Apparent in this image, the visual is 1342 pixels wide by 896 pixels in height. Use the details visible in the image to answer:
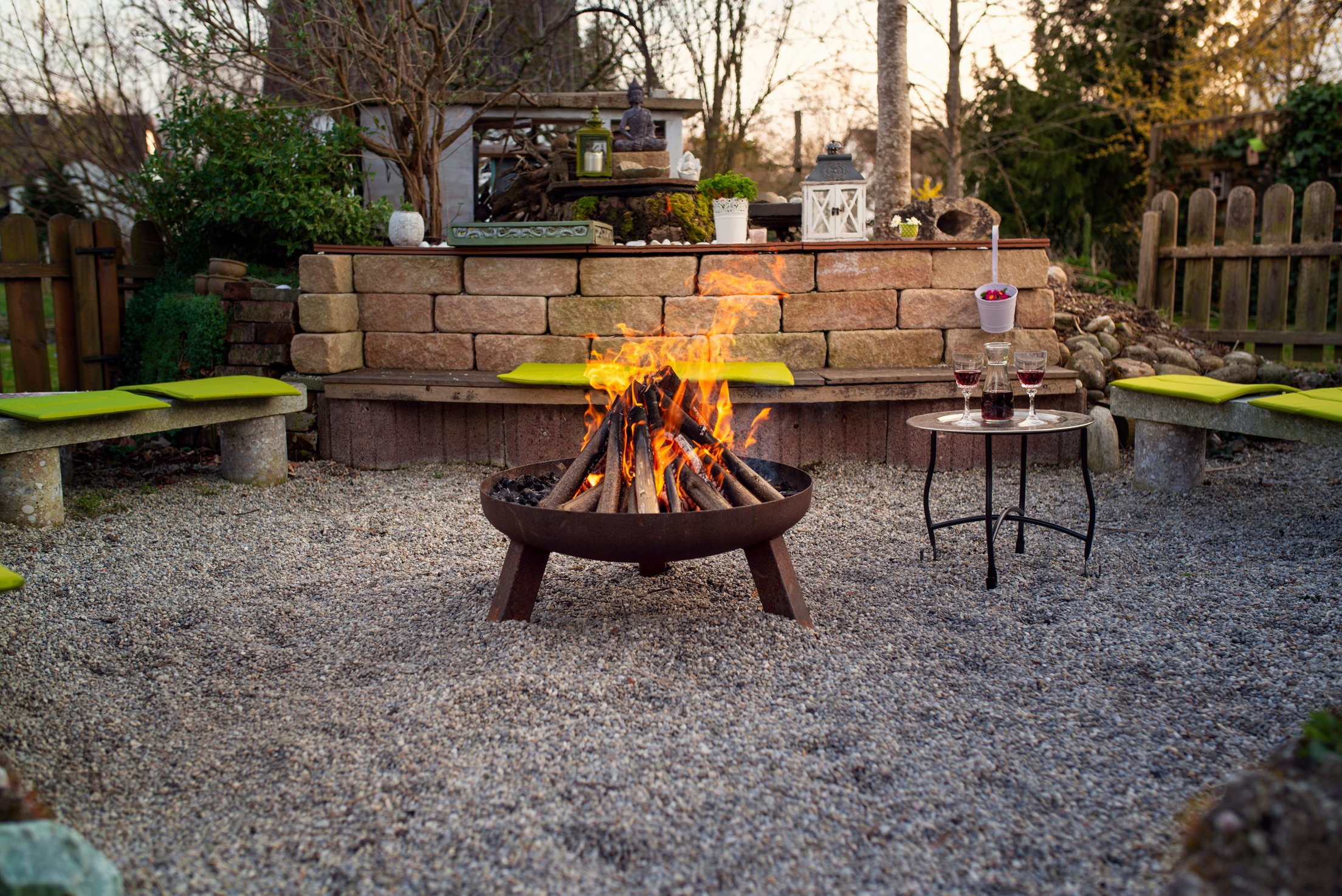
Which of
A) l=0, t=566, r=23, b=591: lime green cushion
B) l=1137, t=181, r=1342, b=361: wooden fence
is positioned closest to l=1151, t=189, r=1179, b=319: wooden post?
l=1137, t=181, r=1342, b=361: wooden fence

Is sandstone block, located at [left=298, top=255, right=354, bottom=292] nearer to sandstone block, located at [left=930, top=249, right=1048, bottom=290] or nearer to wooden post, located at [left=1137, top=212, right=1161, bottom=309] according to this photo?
sandstone block, located at [left=930, top=249, right=1048, bottom=290]

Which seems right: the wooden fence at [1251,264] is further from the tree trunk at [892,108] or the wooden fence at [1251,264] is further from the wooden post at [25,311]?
the wooden post at [25,311]

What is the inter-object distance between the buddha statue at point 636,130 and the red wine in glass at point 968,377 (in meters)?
3.15

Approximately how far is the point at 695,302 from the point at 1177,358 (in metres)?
3.38

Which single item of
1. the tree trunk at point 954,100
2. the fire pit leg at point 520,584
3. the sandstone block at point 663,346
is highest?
the tree trunk at point 954,100

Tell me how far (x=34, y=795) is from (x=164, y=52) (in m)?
6.02

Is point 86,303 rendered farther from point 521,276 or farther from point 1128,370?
point 1128,370

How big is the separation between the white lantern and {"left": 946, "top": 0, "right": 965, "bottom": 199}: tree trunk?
4.04 meters

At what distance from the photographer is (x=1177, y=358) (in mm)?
6391

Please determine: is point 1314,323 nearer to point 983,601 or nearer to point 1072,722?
point 983,601

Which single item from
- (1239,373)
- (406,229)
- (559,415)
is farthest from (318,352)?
(1239,373)

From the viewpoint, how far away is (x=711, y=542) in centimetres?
284

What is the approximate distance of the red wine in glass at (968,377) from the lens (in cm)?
375

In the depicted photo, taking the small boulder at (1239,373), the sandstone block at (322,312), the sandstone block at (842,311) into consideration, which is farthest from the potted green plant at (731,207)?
the small boulder at (1239,373)
